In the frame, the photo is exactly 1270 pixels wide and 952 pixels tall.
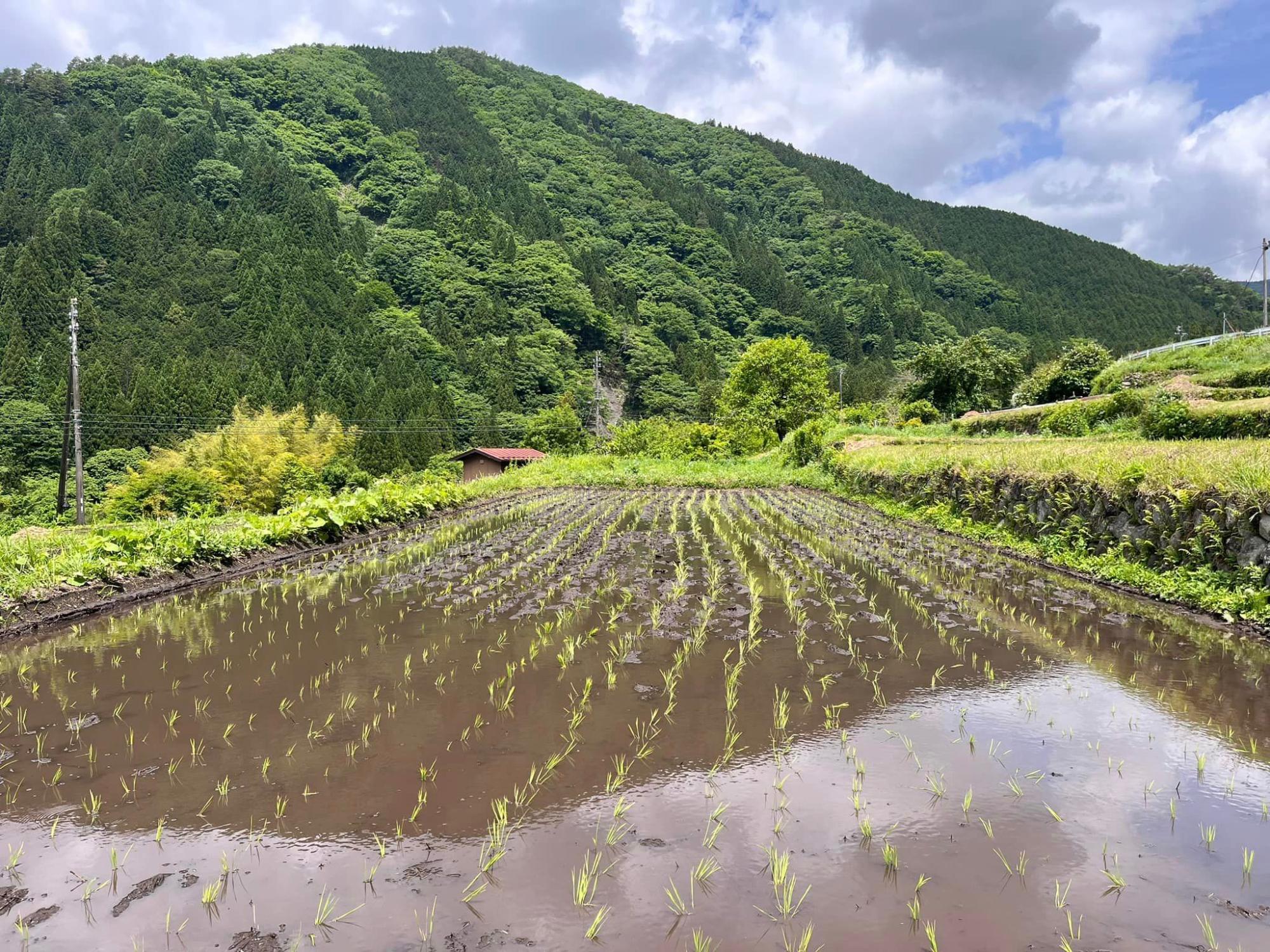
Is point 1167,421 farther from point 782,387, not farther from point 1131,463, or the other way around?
point 782,387

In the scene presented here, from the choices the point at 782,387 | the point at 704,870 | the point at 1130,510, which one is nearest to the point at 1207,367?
the point at 1130,510

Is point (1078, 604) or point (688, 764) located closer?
Result: point (688, 764)

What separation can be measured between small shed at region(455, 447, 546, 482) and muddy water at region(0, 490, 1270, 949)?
42.3 metres

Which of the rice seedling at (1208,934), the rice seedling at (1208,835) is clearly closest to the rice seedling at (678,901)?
the rice seedling at (1208,934)

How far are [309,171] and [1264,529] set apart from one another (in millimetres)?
124431

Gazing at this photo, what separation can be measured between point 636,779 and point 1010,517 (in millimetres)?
10235

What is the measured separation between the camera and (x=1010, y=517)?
1189cm

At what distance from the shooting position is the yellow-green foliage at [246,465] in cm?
3003

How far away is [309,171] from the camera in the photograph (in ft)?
358

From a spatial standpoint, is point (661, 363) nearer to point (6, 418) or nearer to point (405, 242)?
point (405, 242)

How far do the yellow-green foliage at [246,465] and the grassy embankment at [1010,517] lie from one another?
680 inches

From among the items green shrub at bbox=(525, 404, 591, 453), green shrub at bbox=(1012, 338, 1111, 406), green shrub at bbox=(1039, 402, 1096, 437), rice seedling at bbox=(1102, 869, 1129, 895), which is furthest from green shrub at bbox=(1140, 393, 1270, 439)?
green shrub at bbox=(525, 404, 591, 453)

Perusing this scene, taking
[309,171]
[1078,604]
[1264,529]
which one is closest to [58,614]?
[1078,604]

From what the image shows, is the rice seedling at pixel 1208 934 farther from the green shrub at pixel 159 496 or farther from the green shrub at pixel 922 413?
the green shrub at pixel 922 413
